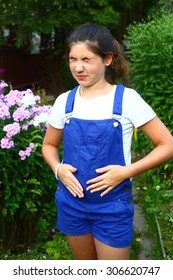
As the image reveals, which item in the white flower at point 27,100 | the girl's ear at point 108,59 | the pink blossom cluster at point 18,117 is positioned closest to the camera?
the girl's ear at point 108,59

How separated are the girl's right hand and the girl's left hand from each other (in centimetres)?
5

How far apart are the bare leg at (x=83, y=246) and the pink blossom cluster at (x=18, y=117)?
1.17m

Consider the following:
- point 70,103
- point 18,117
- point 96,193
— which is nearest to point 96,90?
point 70,103

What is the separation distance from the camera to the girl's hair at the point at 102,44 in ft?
6.79

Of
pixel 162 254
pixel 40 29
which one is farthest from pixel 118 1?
pixel 162 254

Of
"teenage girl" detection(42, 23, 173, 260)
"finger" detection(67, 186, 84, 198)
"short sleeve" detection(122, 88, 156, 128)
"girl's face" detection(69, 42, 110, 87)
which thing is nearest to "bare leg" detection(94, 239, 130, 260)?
"teenage girl" detection(42, 23, 173, 260)

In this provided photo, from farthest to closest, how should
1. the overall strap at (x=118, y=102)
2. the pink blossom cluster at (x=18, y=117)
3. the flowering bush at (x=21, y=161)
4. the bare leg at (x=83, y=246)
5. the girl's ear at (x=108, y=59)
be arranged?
1. the flowering bush at (x=21, y=161)
2. the pink blossom cluster at (x=18, y=117)
3. the bare leg at (x=83, y=246)
4. the girl's ear at (x=108, y=59)
5. the overall strap at (x=118, y=102)

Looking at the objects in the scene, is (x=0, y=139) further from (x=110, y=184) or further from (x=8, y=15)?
(x=8, y=15)

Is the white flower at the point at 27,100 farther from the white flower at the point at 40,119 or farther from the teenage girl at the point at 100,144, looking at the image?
the teenage girl at the point at 100,144

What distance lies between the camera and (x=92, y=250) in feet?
7.58

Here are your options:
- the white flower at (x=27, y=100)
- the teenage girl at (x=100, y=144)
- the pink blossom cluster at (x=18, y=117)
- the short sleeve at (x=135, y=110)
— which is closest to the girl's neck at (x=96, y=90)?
the teenage girl at (x=100, y=144)

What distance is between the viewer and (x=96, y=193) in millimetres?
2098

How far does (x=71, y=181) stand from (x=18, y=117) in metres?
1.37

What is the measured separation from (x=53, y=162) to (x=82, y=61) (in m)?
0.54
